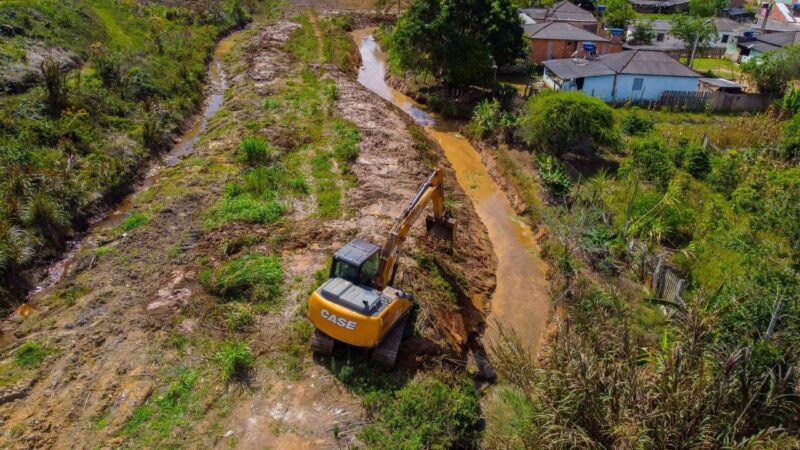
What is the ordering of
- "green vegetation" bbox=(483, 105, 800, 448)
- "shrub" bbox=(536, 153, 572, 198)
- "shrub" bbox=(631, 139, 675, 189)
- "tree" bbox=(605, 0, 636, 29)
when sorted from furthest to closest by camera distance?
"tree" bbox=(605, 0, 636, 29)
"shrub" bbox=(536, 153, 572, 198)
"shrub" bbox=(631, 139, 675, 189)
"green vegetation" bbox=(483, 105, 800, 448)

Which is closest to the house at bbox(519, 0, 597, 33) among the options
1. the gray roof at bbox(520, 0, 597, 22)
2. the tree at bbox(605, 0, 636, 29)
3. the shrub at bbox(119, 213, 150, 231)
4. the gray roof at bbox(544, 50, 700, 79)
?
the gray roof at bbox(520, 0, 597, 22)

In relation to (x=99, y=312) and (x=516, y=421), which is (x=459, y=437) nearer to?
(x=516, y=421)

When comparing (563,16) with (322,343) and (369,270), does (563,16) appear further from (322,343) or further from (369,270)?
(322,343)

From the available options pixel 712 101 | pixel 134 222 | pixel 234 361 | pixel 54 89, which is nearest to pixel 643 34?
pixel 712 101

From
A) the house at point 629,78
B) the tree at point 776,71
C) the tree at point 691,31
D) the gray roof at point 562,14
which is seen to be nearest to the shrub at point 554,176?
the house at point 629,78

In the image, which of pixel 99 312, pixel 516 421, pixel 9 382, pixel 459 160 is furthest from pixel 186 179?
pixel 516 421

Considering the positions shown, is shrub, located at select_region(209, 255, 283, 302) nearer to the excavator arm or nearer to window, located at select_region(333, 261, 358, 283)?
window, located at select_region(333, 261, 358, 283)
